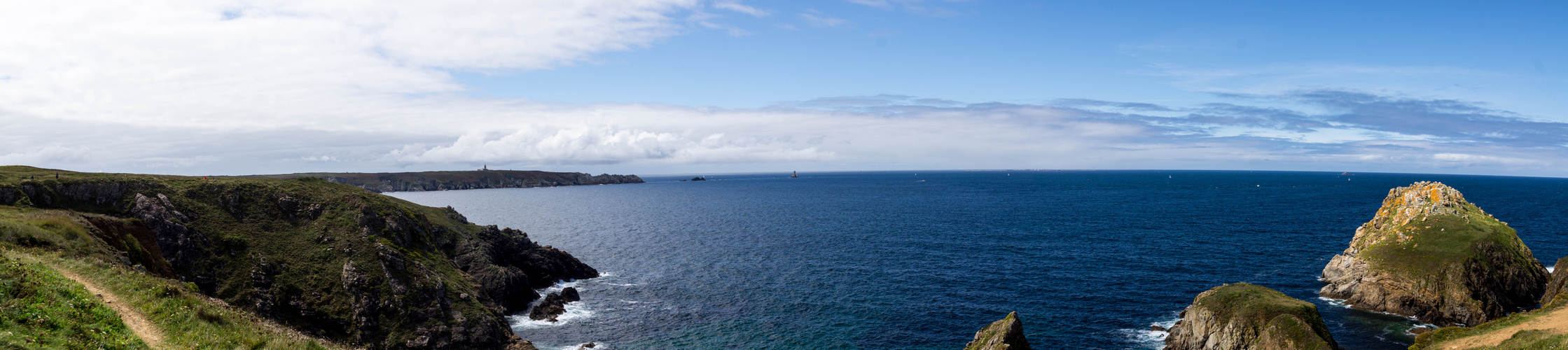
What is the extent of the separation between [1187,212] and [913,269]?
102226 millimetres

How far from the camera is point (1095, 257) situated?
86.4 metres

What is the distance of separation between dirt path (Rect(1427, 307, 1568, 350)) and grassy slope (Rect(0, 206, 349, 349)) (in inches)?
2565

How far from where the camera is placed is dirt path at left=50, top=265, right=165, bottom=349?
22.7 meters

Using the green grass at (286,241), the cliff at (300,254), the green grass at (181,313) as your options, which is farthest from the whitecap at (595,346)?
the green grass at (181,313)

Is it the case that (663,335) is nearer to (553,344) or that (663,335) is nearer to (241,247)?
(553,344)

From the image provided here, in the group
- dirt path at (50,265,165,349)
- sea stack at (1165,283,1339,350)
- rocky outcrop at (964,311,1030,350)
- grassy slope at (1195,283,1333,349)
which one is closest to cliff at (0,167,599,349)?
dirt path at (50,265,165,349)

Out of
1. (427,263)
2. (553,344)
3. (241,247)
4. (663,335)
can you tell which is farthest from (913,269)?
(241,247)

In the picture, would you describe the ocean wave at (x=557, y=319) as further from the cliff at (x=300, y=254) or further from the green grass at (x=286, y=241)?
the green grass at (x=286, y=241)

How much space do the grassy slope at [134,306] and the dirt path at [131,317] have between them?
0.27m

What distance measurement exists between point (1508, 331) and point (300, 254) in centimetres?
9085

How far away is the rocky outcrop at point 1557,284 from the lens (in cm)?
5431

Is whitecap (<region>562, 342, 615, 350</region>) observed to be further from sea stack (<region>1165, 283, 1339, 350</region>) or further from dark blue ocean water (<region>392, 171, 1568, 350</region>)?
sea stack (<region>1165, 283, 1339, 350</region>)

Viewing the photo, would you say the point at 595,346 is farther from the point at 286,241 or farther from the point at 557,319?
the point at 286,241

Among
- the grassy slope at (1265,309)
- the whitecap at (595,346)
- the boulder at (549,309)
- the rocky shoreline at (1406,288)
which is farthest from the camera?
the boulder at (549,309)
